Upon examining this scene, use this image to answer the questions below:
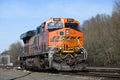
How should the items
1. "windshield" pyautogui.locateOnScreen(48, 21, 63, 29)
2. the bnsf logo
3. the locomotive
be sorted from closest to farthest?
the locomotive
the bnsf logo
"windshield" pyautogui.locateOnScreen(48, 21, 63, 29)

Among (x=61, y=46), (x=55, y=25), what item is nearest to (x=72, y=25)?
(x=55, y=25)

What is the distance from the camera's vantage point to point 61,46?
2194cm

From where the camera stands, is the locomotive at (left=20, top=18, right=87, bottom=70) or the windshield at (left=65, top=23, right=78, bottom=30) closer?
the locomotive at (left=20, top=18, right=87, bottom=70)

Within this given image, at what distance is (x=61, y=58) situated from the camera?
21375 mm

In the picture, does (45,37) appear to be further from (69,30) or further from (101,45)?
(101,45)

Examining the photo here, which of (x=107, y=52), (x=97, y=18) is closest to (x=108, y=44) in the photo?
(x=107, y=52)

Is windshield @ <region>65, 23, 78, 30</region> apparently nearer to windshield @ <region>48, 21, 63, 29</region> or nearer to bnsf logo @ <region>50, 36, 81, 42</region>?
windshield @ <region>48, 21, 63, 29</region>

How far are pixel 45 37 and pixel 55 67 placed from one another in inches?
120

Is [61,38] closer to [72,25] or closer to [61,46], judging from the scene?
[61,46]

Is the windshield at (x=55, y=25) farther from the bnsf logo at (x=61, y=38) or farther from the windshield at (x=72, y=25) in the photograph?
the bnsf logo at (x=61, y=38)

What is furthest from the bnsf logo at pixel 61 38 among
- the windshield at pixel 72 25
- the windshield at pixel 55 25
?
the windshield at pixel 72 25

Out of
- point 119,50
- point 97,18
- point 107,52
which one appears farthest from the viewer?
point 97,18

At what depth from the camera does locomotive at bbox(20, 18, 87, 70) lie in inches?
839

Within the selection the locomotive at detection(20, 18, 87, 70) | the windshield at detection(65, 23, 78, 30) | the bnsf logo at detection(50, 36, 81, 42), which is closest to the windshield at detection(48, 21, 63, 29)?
the locomotive at detection(20, 18, 87, 70)
